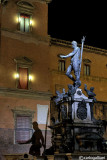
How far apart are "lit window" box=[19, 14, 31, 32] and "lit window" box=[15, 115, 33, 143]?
8.12m

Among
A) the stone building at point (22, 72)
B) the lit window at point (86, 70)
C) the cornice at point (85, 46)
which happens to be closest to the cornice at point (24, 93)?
the stone building at point (22, 72)

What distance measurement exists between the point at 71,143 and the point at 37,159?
152 cm

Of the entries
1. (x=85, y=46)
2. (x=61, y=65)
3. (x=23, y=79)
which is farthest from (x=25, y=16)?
(x=85, y=46)

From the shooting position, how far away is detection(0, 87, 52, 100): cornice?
2362 centimetres

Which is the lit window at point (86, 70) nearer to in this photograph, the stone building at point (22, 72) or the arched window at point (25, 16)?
the stone building at point (22, 72)

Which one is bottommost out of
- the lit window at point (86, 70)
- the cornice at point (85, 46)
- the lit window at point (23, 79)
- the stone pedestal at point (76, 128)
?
the stone pedestal at point (76, 128)

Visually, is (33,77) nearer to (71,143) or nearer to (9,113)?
(9,113)

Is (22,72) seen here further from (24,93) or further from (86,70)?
(86,70)

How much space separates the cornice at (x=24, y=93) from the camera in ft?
77.5

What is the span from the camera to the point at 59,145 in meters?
11.5

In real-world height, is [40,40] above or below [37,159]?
above

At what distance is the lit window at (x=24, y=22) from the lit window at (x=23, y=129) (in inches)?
320

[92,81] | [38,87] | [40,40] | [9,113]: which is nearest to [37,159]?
[9,113]

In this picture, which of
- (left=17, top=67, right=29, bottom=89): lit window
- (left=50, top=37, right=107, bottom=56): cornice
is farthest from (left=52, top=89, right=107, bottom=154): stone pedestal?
(left=50, top=37, right=107, bottom=56): cornice
